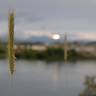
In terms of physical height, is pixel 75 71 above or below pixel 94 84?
below

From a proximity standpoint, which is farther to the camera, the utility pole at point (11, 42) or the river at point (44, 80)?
the river at point (44, 80)

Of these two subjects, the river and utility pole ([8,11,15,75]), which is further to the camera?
the river

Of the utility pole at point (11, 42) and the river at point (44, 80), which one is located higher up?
the utility pole at point (11, 42)

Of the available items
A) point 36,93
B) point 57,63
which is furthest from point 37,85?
point 57,63

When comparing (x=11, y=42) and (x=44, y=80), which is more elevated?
(x=11, y=42)

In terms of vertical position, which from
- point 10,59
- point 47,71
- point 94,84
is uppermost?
point 10,59

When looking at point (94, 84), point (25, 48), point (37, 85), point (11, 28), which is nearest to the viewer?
point (11, 28)

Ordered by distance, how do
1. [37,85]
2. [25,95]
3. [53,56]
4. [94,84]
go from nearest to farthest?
[94,84]
[25,95]
[37,85]
[53,56]

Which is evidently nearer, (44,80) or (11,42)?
(11,42)

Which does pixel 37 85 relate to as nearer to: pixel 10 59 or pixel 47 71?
pixel 47 71

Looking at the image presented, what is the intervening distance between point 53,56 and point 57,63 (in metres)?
0.80

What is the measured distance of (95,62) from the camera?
15047mm

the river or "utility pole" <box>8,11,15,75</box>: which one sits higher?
"utility pole" <box>8,11,15,75</box>

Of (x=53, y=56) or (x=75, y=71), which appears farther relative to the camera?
(x=53, y=56)
